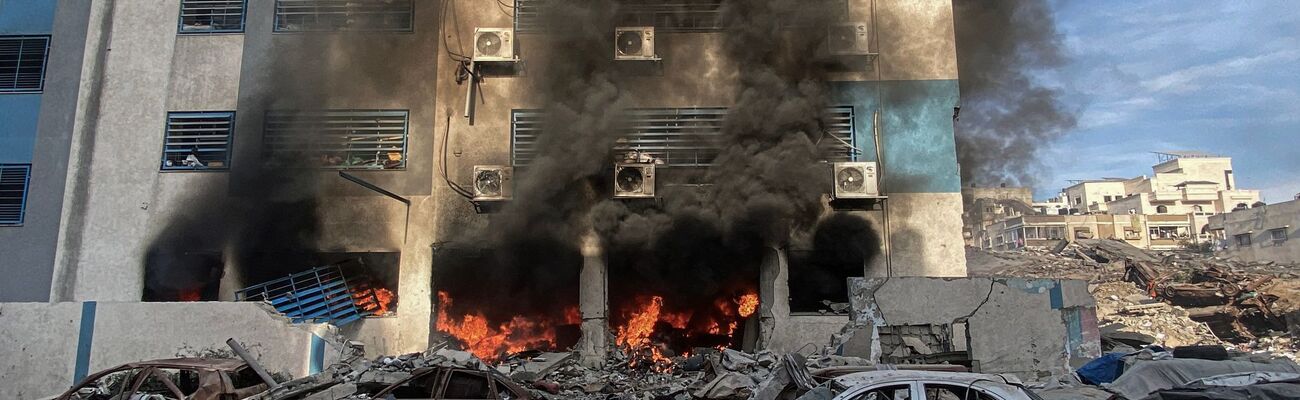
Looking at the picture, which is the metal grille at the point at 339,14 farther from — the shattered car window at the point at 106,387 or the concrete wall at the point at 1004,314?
the concrete wall at the point at 1004,314

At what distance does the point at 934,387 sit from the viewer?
20.7 ft

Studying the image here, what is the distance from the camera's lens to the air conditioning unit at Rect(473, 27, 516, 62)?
14.6m

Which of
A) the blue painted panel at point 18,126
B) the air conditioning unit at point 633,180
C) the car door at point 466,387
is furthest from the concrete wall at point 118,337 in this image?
the air conditioning unit at point 633,180

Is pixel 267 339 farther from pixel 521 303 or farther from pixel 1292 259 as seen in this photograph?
pixel 1292 259

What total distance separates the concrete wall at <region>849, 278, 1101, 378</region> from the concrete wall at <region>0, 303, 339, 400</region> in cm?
912

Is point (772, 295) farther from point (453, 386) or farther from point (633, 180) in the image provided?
point (453, 386)

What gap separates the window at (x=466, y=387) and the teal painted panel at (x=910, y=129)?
28.9ft

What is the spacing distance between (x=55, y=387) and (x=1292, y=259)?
4744cm

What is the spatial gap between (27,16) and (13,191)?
12.7 feet

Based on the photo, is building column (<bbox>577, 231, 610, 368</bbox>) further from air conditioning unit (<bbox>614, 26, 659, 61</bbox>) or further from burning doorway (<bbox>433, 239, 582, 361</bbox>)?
air conditioning unit (<bbox>614, 26, 659, 61</bbox>)

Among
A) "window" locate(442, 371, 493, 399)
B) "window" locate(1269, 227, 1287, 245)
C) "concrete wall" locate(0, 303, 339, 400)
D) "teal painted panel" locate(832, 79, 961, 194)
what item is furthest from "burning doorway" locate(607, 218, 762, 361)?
"window" locate(1269, 227, 1287, 245)

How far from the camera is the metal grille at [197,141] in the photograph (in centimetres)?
1515

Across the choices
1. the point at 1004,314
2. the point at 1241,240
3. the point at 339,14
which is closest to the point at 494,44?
the point at 339,14

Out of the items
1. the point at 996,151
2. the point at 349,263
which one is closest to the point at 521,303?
the point at 349,263
